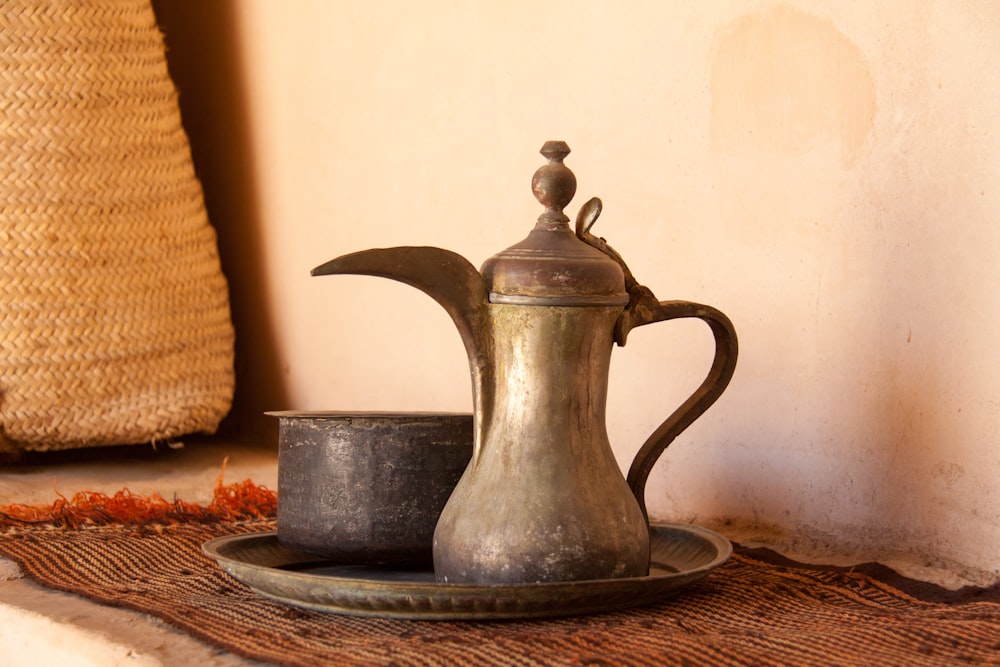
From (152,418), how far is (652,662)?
983 mm

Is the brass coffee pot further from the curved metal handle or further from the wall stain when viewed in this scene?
the wall stain

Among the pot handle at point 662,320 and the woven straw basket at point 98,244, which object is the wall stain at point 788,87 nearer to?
the pot handle at point 662,320

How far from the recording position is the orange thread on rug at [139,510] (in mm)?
1087

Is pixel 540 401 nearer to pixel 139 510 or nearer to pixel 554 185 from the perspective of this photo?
pixel 554 185

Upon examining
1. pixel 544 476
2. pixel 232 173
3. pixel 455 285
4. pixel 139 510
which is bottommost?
pixel 139 510

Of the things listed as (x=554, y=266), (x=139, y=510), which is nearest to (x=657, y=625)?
(x=554, y=266)

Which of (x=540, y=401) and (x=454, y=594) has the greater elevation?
(x=540, y=401)

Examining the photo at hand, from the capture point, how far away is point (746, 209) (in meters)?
0.97

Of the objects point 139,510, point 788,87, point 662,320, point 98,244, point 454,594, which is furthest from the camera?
point 98,244

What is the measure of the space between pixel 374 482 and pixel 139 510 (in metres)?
0.41

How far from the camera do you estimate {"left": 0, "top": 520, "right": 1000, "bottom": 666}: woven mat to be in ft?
2.05

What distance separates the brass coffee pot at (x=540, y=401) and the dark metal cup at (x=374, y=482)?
7 centimetres

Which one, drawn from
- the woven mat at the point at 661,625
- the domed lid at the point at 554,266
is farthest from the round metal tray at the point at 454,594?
the domed lid at the point at 554,266

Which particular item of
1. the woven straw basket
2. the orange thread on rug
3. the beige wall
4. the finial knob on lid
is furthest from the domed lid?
the woven straw basket
